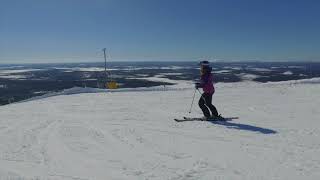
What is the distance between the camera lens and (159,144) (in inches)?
317

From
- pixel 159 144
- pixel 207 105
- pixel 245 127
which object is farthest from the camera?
pixel 207 105

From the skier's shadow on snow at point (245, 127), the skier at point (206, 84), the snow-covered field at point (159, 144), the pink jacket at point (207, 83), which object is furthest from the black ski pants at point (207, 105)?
the snow-covered field at point (159, 144)

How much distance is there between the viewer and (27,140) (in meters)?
8.64

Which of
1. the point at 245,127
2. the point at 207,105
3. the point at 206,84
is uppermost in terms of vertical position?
the point at 206,84

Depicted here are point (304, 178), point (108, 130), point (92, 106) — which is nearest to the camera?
point (304, 178)

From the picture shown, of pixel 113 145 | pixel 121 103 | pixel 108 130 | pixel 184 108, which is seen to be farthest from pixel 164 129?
pixel 121 103

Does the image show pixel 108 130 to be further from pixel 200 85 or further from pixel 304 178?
pixel 304 178

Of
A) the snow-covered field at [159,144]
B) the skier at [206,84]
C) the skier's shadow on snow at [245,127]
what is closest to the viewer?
the snow-covered field at [159,144]

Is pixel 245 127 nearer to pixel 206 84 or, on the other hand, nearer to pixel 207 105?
pixel 207 105

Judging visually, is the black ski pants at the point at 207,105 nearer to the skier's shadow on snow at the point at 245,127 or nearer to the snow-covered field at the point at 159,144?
the skier's shadow on snow at the point at 245,127

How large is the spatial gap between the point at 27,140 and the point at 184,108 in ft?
23.3

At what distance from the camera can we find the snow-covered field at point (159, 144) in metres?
6.09

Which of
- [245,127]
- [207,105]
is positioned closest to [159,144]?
[245,127]

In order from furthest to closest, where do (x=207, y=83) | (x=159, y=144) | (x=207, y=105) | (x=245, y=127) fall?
(x=207, y=105) < (x=207, y=83) < (x=245, y=127) < (x=159, y=144)
